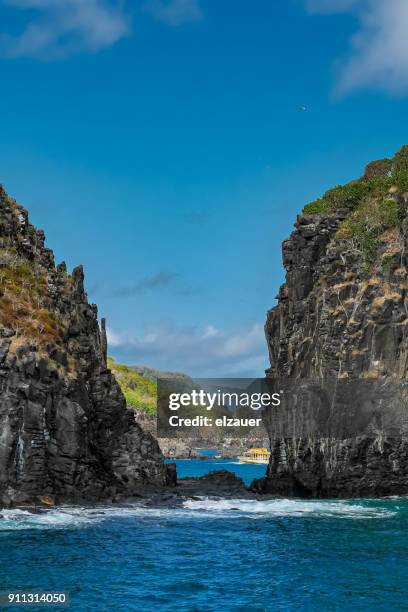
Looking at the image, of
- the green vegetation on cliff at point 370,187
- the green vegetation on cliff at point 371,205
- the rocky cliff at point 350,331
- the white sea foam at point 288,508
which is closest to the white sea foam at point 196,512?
the white sea foam at point 288,508

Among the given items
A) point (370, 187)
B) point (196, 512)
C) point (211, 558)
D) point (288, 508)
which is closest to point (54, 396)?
point (196, 512)

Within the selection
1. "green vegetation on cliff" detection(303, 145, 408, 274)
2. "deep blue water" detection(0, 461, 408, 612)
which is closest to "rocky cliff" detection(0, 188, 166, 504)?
"deep blue water" detection(0, 461, 408, 612)

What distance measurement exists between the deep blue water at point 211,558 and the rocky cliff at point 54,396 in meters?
6.13

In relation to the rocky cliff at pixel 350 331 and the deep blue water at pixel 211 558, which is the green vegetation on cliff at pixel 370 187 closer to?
the rocky cliff at pixel 350 331

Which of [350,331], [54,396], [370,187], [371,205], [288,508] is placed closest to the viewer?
[288,508]

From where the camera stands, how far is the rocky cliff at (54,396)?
7650 cm

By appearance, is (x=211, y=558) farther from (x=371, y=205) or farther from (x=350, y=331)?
(x=371, y=205)

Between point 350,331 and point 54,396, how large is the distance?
129 feet

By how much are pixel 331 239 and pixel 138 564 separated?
6779 cm

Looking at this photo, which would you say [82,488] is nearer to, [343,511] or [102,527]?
[102,527]

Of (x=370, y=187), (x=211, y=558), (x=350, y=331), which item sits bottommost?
(x=211, y=558)

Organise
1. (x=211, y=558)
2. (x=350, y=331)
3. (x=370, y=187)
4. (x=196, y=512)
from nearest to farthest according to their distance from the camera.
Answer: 1. (x=211, y=558)
2. (x=196, y=512)
3. (x=350, y=331)
4. (x=370, y=187)

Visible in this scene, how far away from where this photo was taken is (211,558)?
2074 inches

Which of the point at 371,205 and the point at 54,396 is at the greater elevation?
the point at 371,205
